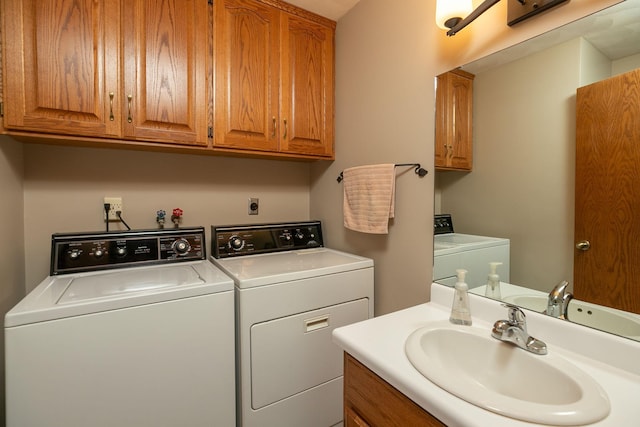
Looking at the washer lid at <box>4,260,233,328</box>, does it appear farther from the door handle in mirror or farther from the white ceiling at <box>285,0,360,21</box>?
the white ceiling at <box>285,0,360,21</box>

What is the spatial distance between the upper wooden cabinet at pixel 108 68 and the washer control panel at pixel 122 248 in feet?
1.65

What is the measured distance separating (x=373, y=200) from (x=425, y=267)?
0.43m

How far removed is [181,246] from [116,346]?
666 mm

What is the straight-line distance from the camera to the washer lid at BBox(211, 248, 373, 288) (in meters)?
1.33

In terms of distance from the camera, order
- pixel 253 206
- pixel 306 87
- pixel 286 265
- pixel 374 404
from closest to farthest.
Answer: pixel 374 404 → pixel 286 265 → pixel 306 87 → pixel 253 206

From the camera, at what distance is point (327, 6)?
5.77ft

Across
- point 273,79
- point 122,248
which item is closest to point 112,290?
point 122,248

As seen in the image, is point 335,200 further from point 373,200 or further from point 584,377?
point 584,377

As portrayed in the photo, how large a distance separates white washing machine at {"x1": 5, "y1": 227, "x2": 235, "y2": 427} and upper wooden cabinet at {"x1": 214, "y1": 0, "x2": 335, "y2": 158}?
810 mm

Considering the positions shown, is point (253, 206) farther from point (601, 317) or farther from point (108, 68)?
point (601, 317)

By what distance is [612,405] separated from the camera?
629 millimetres

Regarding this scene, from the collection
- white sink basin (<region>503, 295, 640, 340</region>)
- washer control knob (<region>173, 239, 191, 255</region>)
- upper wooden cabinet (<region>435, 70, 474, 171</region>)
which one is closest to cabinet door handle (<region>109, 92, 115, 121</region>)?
washer control knob (<region>173, 239, 191, 255</region>)

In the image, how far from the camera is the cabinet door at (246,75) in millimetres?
1557

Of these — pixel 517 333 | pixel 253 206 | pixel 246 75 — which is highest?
pixel 246 75
